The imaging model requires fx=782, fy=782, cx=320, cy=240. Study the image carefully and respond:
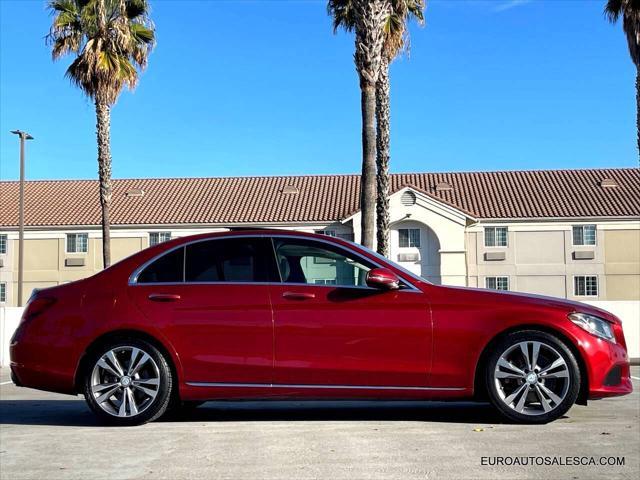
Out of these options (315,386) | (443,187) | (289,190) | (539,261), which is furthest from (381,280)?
(289,190)

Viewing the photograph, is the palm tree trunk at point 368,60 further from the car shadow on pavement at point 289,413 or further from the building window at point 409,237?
the building window at point 409,237

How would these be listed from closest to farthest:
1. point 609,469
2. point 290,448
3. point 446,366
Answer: point 609,469 < point 290,448 < point 446,366

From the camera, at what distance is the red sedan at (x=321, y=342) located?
605 centimetres

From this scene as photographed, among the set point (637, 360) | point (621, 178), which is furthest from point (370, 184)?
point (621, 178)

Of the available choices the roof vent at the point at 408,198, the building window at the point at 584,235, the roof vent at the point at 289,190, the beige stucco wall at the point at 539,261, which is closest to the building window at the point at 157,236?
the roof vent at the point at 289,190

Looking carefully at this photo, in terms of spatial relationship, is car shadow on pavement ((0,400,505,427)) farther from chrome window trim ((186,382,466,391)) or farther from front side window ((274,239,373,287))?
front side window ((274,239,373,287))

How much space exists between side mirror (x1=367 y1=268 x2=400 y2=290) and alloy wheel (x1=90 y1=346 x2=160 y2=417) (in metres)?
1.83

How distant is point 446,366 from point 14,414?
13.9ft

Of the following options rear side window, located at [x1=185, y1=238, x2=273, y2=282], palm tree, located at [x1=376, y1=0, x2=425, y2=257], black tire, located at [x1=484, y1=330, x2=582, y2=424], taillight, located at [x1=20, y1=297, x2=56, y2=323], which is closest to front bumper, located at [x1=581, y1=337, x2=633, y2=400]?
black tire, located at [x1=484, y1=330, x2=582, y2=424]

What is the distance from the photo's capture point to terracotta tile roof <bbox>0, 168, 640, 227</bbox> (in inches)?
1785

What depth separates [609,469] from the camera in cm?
484

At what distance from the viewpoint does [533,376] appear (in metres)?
6.02

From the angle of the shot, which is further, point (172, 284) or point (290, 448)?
point (172, 284)

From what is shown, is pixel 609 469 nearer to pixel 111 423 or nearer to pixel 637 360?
pixel 111 423
